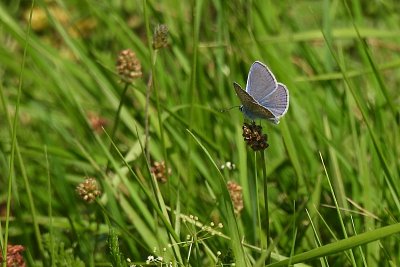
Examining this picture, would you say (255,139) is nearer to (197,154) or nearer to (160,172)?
(160,172)

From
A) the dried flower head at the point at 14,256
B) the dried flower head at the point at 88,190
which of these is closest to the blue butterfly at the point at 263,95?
the dried flower head at the point at 88,190

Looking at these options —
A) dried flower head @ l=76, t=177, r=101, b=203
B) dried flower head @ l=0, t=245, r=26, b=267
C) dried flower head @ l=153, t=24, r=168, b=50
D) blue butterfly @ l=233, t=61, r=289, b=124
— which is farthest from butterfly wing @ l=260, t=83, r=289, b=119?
dried flower head @ l=0, t=245, r=26, b=267

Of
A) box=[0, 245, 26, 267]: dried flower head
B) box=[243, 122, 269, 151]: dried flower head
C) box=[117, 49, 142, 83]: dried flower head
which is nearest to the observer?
box=[243, 122, 269, 151]: dried flower head

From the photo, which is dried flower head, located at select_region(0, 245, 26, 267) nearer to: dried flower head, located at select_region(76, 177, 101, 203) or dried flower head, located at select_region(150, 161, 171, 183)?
dried flower head, located at select_region(76, 177, 101, 203)

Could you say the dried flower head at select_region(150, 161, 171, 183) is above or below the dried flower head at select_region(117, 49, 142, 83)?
below

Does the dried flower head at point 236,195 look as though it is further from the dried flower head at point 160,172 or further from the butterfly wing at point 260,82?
the butterfly wing at point 260,82

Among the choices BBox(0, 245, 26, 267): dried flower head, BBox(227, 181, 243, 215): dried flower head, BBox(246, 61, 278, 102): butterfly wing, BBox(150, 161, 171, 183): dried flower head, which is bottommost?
BBox(0, 245, 26, 267): dried flower head

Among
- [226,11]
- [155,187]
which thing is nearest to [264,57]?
[226,11]

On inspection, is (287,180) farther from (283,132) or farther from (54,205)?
(54,205)
